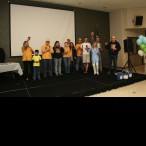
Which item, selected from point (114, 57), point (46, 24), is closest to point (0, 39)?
point (46, 24)

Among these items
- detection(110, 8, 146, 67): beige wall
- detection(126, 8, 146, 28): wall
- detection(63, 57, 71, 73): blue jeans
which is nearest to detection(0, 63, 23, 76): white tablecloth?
detection(63, 57, 71, 73): blue jeans

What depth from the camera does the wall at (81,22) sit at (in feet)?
21.4

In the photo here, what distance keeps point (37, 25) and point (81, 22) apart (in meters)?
2.34

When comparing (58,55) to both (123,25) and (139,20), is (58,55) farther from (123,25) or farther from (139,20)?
(139,20)

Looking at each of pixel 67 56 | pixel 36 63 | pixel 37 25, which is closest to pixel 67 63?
pixel 67 56

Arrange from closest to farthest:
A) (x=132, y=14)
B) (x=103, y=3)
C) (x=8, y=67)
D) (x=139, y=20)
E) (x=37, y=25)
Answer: (x=8, y=67)
(x=37, y=25)
(x=103, y=3)
(x=139, y=20)
(x=132, y=14)

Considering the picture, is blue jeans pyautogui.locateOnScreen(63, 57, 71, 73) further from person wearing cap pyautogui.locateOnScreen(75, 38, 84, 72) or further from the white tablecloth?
the white tablecloth

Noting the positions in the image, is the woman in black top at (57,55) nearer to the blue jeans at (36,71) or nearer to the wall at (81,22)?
the blue jeans at (36,71)

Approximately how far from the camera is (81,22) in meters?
8.63

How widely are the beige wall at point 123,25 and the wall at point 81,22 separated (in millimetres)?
389

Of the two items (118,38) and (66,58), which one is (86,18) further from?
(66,58)

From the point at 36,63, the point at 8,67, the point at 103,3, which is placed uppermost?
the point at 103,3

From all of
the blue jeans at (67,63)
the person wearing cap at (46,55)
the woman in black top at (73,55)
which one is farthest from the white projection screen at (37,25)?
the blue jeans at (67,63)
